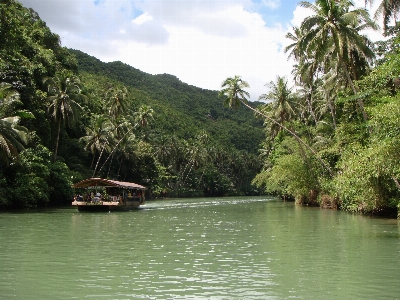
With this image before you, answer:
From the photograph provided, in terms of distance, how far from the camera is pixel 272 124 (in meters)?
53.8

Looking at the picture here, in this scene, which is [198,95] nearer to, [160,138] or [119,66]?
[119,66]

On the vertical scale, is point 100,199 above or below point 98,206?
above

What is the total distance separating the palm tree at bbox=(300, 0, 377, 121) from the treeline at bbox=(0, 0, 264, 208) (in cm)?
1988

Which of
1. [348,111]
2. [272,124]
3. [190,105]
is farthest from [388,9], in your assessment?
[190,105]

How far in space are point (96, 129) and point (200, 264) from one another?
134 ft

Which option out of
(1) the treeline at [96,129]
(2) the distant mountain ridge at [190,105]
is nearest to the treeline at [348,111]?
(1) the treeline at [96,129]

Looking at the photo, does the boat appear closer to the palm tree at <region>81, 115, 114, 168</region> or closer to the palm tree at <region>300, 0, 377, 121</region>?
the palm tree at <region>81, 115, 114, 168</region>

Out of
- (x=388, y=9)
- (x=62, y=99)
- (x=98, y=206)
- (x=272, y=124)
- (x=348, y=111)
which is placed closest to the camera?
(x=388, y=9)

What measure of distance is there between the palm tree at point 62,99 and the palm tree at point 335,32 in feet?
80.9

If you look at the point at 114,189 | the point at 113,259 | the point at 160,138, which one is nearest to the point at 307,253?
the point at 113,259

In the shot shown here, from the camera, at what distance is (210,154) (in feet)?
313

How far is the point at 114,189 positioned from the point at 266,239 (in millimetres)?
24890

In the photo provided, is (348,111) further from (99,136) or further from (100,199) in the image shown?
(99,136)

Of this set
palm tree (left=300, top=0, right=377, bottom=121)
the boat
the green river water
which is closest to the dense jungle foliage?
palm tree (left=300, top=0, right=377, bottom=121)
